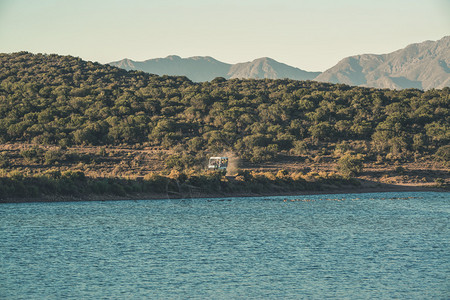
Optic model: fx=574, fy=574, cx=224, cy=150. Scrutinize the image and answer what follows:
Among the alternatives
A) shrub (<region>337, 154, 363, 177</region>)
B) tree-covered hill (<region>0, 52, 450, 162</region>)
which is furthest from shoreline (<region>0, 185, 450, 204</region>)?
tree-covered hill (<region>0, 52, 450, 162</region>)

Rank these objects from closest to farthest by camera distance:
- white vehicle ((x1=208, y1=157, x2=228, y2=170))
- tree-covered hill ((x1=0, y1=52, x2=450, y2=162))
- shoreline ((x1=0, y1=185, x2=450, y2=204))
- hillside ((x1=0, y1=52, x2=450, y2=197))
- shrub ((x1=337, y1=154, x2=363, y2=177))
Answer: shoreline ((x1=0, y1=185, x2=450, y2=204)) → hillside ((x1=0, y1=52, x2=450, y2=197)) → white vehicle ((x1=208, y1=157, x2=228, y2=170)) → shrub ((x1=337, y1=154, x2=363, y2=177)) → tree-covered hill ((x1=0, y1=52, x2=450, y2=162))

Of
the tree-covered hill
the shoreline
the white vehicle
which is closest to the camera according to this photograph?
the shoreline

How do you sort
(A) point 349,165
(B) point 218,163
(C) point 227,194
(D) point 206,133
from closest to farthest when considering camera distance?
(C) point 227,194, (B) point 218,163, (A) point 349,165, (D) point 206,133

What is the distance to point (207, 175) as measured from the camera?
2749 inches

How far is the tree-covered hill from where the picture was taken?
305ft

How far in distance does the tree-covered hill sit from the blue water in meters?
38.3

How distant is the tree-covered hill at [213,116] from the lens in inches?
3664

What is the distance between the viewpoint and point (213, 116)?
359 ft

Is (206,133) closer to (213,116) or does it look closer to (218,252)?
(213,116)

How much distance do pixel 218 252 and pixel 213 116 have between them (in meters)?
77.2

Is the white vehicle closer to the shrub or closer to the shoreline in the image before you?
the shoreline

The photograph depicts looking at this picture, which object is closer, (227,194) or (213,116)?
(227,194)

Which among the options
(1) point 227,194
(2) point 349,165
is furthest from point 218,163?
(2) point 349,165

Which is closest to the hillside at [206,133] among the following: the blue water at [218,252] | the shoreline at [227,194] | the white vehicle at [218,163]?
the shoreline at [227,194]
